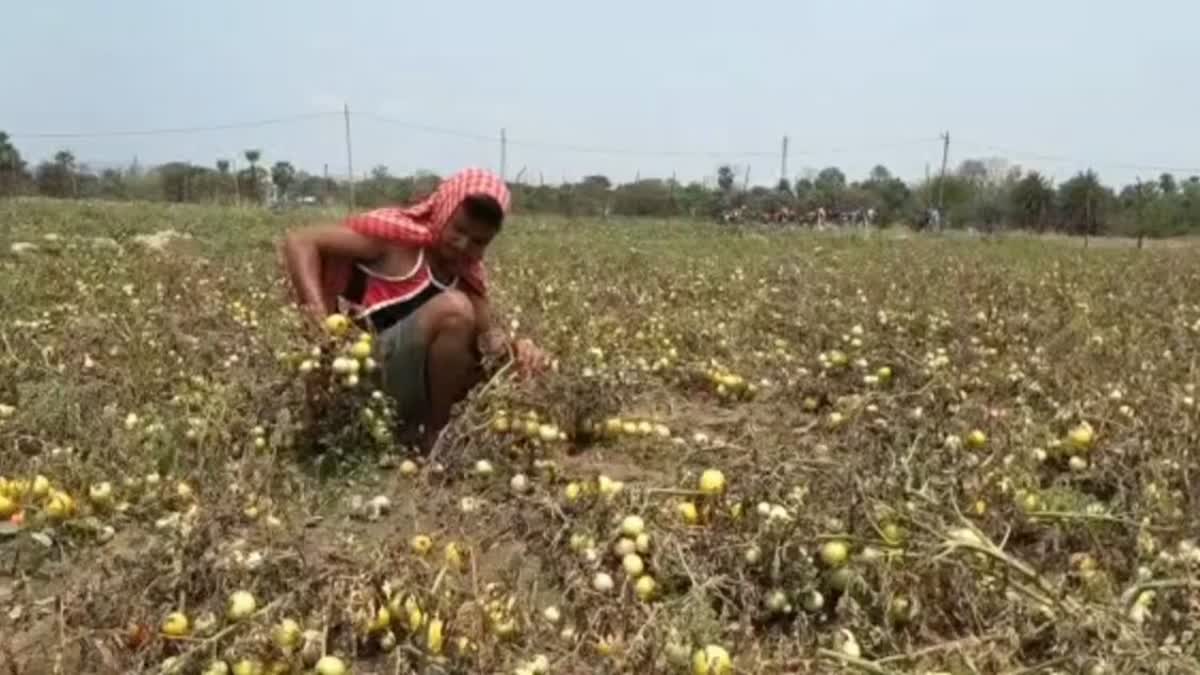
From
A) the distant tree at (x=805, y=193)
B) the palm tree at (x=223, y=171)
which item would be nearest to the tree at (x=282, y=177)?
the palm tree at (x=223, y=171)

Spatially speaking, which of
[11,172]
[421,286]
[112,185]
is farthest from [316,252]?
[112,185]

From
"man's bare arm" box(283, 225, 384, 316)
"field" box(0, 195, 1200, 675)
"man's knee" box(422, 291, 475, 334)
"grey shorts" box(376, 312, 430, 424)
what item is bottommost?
"field" box(0, 195, 1200, 675)

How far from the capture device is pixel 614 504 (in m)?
2.70

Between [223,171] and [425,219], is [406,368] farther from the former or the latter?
[223,171]

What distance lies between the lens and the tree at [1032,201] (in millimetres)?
32875

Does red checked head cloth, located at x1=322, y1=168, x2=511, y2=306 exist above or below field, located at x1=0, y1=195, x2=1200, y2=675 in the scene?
above

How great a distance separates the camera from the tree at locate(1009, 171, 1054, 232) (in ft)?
108

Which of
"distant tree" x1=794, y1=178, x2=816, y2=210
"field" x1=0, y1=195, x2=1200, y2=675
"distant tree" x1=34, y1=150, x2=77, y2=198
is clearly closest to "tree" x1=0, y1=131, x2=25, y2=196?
"distant tree" x1=34, y1=150, x2=77, y2=198

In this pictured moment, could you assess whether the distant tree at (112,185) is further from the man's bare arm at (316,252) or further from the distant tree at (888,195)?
the man's bare arm at (316,252)

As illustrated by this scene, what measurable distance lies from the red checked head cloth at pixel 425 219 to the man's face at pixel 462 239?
0.02 metres

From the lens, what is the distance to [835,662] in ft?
6.70

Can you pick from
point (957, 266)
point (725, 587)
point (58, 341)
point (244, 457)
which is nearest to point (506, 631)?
point (725, 587)

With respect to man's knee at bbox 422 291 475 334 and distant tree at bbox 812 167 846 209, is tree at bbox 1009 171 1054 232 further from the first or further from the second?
man's knee at bbox 422 291 475 334

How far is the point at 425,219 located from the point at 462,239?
0.56ft
